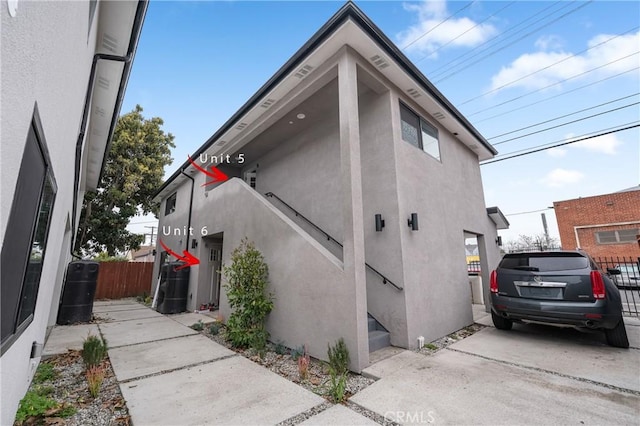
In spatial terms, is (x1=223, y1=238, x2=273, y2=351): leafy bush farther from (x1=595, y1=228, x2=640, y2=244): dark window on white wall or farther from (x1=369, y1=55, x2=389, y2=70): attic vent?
(x1=595, y1=228, x2=640, y2=244): dark window on white wall

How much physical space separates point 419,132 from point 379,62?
76.6 inches

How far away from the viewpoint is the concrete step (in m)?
4.25

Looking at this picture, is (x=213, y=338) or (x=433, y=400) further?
(x=213, y=338)

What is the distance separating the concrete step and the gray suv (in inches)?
87.4

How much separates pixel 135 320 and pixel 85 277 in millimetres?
1836

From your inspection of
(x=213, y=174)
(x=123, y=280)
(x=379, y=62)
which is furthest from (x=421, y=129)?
(x=123, y=280)

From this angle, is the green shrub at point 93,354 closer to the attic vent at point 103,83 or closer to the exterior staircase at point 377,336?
the exterior staircase at point 377,336

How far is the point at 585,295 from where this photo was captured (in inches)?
161

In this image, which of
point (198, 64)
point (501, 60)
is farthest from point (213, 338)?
point (501, 60)

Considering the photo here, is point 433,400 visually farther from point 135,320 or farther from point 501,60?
point 501,60

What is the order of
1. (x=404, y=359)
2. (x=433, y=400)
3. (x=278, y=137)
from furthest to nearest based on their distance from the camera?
(x=278, y=137) → (x=404, y=359) → (x=433, y=400)

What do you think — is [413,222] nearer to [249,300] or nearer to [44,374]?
[249,300]

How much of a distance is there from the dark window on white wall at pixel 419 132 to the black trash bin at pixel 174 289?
7.78 metres

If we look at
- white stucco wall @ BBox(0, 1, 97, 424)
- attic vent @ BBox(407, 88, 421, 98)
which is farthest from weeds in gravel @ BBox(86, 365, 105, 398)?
attic vent @ BBox(407, 88, 421, 98)
